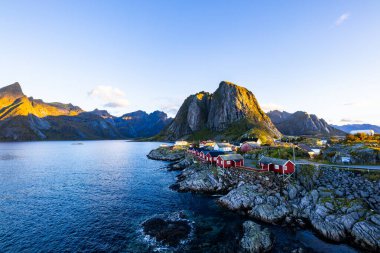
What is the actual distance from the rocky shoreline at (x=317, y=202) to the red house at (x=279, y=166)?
161 centimetres

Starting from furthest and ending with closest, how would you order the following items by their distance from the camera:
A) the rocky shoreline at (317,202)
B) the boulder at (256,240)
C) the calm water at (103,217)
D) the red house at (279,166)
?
the red house at (279,166) → the rocky shoreline at (317,202) → the calm water at (103,217) → the boulder at (256,240)

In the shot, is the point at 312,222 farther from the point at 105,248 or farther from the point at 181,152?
the point at 181,152

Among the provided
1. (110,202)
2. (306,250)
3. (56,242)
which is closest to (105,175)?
(110,202)

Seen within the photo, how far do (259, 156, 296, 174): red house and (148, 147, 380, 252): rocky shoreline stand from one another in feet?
5.29

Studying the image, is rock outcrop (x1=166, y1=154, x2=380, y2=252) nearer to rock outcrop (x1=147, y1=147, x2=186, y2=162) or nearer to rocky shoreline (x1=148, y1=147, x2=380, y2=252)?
rocky shoreline (x1=148, y1=147, x2=380, y2=252)

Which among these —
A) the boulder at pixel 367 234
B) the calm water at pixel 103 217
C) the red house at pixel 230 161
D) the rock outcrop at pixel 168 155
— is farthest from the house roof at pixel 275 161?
the rock outcrop at pixel 168 155

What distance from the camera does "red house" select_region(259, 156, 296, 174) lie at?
50219mm

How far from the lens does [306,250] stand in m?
28.3

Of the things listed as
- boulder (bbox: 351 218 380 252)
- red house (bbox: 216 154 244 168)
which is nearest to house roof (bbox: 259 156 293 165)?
red house (bbox: 216 154 244 168)

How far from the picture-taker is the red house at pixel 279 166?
50.2 meters

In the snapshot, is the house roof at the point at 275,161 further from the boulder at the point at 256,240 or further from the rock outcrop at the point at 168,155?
the rock outcrop at the point at 168,155

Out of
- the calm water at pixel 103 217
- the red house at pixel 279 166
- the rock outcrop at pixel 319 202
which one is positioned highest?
the red house at pixel 279 166

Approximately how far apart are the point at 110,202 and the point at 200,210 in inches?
861

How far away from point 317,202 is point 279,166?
13532 mm
